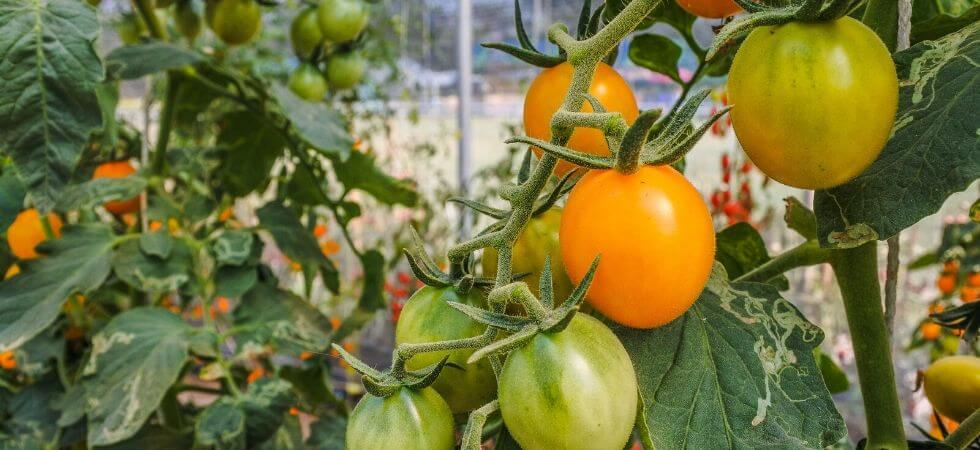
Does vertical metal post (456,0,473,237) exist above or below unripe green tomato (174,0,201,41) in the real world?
below

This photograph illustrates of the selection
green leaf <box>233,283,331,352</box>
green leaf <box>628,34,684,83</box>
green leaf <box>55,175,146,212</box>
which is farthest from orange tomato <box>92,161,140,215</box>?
green leaf <box>628,34,684,83</box>

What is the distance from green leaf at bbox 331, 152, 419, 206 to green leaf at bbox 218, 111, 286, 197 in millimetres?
120

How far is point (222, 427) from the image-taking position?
0.77m

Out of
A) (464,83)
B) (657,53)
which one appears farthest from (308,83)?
(464,83)

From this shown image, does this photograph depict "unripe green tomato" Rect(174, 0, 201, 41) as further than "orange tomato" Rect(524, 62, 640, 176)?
Yes

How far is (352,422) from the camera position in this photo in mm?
356

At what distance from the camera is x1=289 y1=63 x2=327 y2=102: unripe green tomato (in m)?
1.18

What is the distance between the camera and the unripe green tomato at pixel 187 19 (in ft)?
3.27

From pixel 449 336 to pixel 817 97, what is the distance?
7.5 inches

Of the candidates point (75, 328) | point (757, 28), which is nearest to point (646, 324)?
point (757, 28)

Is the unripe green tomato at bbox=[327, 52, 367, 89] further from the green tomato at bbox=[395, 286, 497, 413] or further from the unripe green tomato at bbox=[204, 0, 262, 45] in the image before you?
the green tomato at bbox=[395, 286, 497, 413]

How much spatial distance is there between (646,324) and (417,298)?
0.36 ft

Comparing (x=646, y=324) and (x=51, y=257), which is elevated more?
(x=646, y=324)

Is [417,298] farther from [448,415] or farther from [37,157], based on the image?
[37,157]
